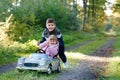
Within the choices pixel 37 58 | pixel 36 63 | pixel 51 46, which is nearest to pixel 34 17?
pixel 51 46

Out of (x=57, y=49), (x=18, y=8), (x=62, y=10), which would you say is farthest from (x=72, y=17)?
(x=57, y=49)

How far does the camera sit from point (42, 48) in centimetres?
1257

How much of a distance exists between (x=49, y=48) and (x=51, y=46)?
11cm

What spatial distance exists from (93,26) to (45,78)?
6297cm

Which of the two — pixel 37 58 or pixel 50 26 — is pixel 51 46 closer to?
pixel 50 26

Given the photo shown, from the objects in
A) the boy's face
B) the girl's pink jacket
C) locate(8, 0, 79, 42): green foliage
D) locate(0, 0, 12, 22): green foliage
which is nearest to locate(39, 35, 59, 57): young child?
the girl's pink jacket

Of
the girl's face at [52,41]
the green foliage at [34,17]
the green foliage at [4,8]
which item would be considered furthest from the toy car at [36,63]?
the green foliage at [4,8]

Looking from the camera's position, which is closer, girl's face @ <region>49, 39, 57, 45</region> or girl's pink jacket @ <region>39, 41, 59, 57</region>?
girl's pink jacket @ <region>39, 41, 59, 57</region>

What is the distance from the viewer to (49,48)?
12461mm

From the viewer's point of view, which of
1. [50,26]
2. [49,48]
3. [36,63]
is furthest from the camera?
[50,26]

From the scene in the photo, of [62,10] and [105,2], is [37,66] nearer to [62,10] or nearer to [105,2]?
[62,10]

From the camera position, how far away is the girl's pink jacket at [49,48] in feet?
40.9

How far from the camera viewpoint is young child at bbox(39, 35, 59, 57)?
12480 millimetres

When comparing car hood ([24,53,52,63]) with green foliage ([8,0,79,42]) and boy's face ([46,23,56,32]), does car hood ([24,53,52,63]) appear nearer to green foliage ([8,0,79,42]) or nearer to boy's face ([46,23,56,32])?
boy's face ([46,23,56,32])
